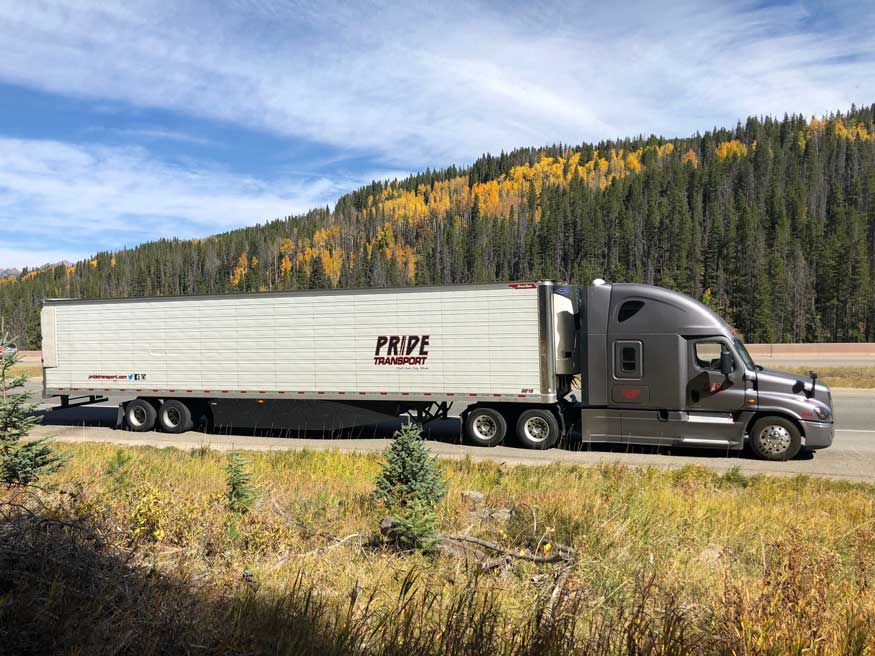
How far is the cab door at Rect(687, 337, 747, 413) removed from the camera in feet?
40.3

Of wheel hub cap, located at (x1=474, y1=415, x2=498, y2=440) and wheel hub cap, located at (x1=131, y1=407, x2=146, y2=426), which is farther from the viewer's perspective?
wheel hub cap, located at (x1=131, y1=407, x2=146, y2=426)

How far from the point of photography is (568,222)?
130 m

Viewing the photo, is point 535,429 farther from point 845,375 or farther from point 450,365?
point 845,375

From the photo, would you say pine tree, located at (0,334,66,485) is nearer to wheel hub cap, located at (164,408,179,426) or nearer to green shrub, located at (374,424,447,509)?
green shrub, located at (374,424,447,509)

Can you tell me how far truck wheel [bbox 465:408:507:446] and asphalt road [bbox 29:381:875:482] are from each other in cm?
24

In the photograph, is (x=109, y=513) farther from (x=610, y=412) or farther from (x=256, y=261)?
(x=256, y=261)

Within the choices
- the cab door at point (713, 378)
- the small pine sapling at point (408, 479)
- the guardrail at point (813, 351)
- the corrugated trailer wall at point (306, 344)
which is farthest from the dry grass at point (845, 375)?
the small pine sapling at point (408, 479)

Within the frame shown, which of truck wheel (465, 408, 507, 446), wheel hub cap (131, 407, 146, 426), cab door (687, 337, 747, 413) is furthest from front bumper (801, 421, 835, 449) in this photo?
wheel hub cap (131, 407, 146, 426)

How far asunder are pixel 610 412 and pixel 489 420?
2789 millimetres

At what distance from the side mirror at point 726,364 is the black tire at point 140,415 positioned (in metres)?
14.4

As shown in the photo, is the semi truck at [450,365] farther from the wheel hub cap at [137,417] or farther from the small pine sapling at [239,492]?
the small pine sapling at [239,492]

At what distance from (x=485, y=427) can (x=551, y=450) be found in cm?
160

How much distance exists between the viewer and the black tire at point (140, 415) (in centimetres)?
1678

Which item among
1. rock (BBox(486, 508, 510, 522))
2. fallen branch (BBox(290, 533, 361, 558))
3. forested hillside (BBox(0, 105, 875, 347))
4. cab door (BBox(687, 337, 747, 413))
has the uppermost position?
forested hillside (BBox(0, 105, 875, 347))
